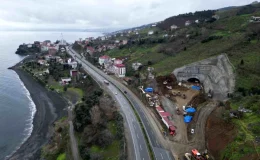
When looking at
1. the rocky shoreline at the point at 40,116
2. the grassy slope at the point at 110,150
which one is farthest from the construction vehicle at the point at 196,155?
the rocky shoreline at the point at 40,116

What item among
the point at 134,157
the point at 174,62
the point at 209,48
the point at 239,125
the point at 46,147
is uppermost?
the point at 209,48

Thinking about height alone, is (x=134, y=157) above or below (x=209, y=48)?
below

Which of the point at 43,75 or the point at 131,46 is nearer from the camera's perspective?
the point at 43,75

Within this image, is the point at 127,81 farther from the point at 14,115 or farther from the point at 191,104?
the point at 14,115

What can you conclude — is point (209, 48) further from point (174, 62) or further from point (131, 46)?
point (131, 46)

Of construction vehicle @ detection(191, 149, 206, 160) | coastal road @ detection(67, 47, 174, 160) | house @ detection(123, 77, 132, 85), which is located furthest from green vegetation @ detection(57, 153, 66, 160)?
house @ detection(123, 77, 132, 85)

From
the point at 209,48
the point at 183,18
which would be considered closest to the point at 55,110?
the point at 209,48

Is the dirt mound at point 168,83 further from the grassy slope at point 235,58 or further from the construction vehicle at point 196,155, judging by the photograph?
the construction vehicle at point 196,155

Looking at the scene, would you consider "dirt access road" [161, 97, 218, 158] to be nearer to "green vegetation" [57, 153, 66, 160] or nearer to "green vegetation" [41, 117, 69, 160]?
"green vegetation" [57, 153, 66, 160]

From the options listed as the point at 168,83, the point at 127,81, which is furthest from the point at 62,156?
the point at 127,81
